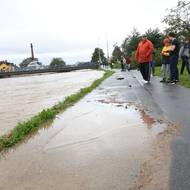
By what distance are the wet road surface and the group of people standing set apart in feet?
23.2

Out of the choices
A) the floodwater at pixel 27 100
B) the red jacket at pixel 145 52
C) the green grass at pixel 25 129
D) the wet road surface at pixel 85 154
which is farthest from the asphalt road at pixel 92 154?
the red jacket at pixel 145 52

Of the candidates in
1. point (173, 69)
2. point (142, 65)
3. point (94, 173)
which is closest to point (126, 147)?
point (94, 173)

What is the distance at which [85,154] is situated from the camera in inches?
208

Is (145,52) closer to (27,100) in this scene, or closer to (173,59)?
(173,59)

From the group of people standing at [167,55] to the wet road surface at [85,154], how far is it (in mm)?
7062

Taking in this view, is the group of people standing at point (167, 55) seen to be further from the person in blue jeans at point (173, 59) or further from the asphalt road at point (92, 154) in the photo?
the asphalt road at point (92, 154)

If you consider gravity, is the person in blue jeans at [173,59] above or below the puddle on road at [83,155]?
above

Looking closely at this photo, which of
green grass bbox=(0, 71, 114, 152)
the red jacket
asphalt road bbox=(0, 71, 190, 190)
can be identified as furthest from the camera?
the red jacket

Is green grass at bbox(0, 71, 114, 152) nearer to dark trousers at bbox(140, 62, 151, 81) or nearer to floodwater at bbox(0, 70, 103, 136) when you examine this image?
floodwater at bbox(0, 70, 103, 136)

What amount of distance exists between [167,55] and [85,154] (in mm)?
11025

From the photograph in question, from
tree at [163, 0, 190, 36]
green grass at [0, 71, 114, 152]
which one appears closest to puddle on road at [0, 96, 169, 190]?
green grass at [0, 71, 114, 152]

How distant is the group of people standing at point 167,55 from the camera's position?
15188 mm

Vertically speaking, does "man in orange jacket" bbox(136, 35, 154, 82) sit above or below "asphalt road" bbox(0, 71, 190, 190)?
above

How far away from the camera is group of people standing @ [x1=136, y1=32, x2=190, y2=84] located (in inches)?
598
